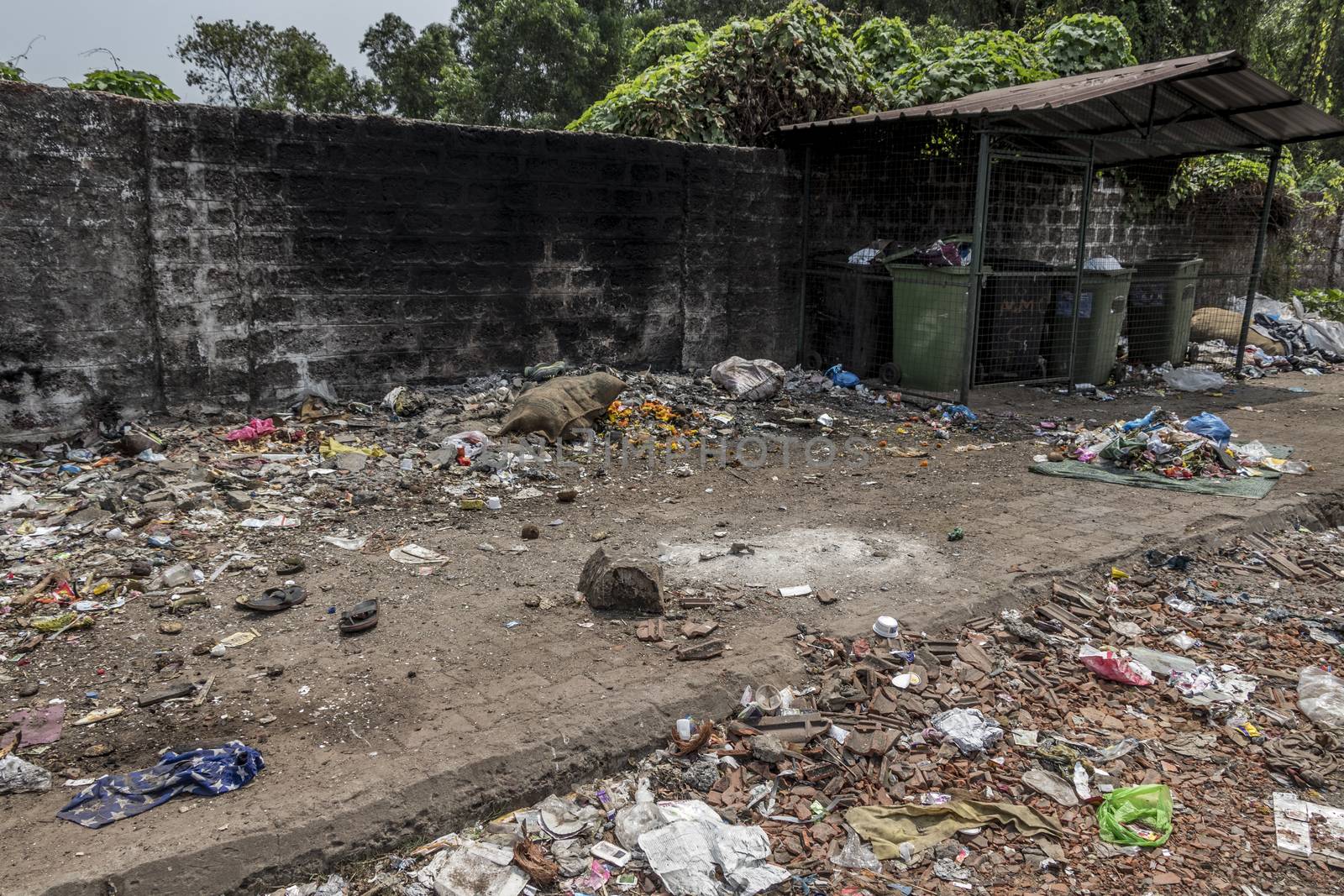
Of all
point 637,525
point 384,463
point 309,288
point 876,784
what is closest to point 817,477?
point 637,525

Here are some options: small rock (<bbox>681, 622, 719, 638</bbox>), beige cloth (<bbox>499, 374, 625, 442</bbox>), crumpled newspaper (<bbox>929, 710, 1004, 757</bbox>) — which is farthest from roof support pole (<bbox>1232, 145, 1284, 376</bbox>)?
small rock (<bbox>681, 622, 719, 638</bbox>)

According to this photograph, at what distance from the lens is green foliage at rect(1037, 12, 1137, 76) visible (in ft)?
34.6

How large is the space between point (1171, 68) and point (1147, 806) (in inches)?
254

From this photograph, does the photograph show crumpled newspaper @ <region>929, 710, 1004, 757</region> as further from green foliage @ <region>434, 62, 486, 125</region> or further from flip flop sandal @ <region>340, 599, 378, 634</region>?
green foliage @ <region>434, 62, 486, 125</region>

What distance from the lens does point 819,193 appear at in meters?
8.54

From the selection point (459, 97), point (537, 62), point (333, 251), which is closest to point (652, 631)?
point (333, 251)

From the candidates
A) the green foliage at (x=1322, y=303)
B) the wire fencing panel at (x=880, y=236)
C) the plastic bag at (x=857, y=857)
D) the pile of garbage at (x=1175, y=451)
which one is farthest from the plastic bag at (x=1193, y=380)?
the plastic bag at (x=857, y=857)

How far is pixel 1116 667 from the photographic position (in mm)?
3316

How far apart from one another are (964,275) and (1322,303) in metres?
8.93

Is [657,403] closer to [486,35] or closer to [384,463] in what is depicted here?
[384,463]

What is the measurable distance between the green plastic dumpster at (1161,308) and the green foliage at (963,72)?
2631 millimetres

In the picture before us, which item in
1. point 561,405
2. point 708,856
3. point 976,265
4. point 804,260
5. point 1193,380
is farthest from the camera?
point 1193,380

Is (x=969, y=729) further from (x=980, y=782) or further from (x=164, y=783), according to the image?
(x=164, y=783)

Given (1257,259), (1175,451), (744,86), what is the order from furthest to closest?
(1257,259)
(744,86)
(1175,451)
